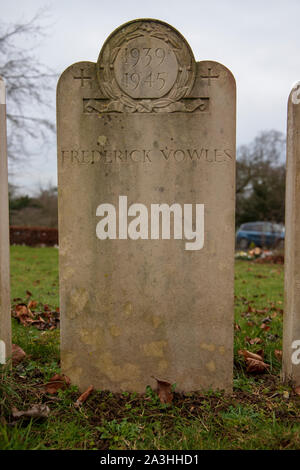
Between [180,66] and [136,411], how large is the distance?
2.48 m

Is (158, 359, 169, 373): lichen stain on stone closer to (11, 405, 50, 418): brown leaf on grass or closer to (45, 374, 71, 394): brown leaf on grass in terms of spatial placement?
(45, 374, 71, 394): brown leaf on grass

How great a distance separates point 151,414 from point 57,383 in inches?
29.3

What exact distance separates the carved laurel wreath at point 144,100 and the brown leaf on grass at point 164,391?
2.02m

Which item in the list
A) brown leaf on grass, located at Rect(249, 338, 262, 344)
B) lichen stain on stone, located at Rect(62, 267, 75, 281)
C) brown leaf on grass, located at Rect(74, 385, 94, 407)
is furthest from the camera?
brown leaf on grass, located at Rect(249, 338, 262, 344)

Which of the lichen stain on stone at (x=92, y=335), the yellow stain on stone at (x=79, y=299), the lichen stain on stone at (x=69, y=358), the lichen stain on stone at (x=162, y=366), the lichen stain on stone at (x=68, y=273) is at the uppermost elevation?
the lichen stain on stone at (x=68, y=273)

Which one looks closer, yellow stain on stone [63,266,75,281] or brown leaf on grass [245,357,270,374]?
yellow stain on stone [63,266,75,281]

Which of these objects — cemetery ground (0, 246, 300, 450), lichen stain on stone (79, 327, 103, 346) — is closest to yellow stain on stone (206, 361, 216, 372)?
cemetery ground (0, 246, 300, 450)

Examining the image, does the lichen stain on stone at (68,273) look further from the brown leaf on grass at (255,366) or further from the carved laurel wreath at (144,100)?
the brown leaf on grass at (255,366)

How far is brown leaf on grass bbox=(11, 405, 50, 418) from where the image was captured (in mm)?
2207

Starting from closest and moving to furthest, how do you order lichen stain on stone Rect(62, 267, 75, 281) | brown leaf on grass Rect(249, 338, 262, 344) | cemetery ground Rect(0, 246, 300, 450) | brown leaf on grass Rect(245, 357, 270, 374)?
1. cemetery ground Rect(0, 246, 300, 450)
2. lichen stain on stone Rect(62, 267, 75, 281)
3. brown leaf on grass Rect(245, 357, 270, 374)
4. brown leaf on grass Rect(249, 338, 262, 344)

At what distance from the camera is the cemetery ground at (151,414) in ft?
6.94

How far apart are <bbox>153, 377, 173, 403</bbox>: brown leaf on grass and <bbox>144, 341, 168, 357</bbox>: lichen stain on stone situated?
182 millimetres

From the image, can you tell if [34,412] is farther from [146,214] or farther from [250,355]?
[250,355]

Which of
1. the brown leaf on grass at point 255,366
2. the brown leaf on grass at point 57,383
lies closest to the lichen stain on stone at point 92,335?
the brown leaf on grass at point 57,383
